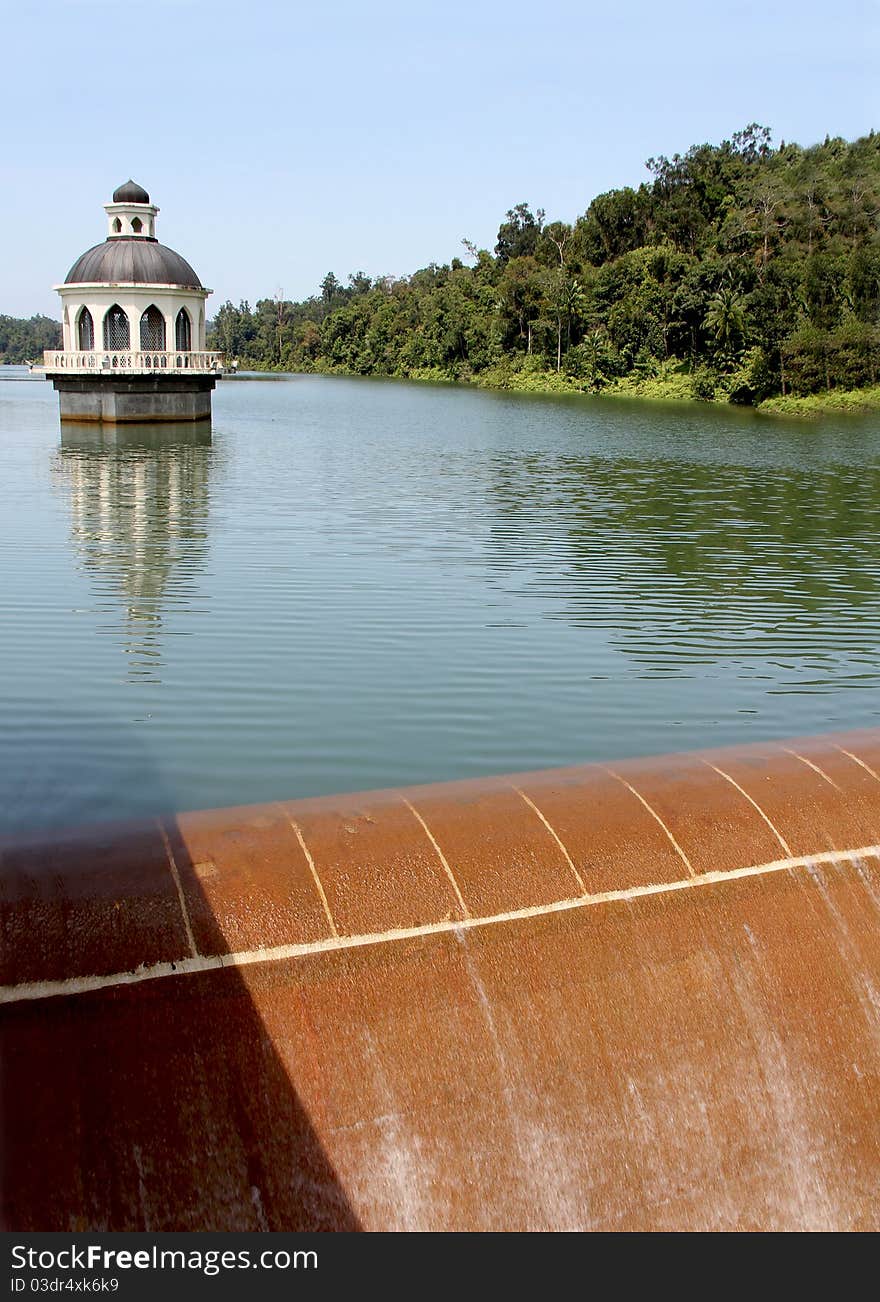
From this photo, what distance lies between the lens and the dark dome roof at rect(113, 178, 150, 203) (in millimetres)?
34719

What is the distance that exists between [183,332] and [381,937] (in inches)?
1318

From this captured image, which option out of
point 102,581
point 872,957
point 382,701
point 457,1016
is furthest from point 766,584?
point 457,1016

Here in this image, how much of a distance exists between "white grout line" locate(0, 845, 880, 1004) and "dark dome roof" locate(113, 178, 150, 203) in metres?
33.9

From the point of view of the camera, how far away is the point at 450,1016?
4883 millimetres

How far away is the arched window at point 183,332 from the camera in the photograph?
3522 centimetres

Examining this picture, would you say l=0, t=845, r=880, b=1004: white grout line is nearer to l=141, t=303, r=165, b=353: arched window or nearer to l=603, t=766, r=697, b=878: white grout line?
l=603, t=766, r=697, b=878: white grout line

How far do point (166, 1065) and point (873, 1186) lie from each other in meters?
3.13

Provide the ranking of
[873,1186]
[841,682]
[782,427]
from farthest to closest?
[782,427]
[841,682]
[873,1186]

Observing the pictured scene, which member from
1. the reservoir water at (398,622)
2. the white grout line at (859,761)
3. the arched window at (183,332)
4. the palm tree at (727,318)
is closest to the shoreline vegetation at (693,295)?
the palm tree at (727,318)

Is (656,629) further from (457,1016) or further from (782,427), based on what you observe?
(782,427)

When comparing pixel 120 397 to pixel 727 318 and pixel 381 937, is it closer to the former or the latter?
pixel 381 937

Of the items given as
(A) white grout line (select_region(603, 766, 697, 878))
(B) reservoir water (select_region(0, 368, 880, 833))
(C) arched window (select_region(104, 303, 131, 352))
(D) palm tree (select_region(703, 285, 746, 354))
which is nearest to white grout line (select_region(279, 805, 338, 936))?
(A) white grout line (select_region(603, 766, 697, 878))

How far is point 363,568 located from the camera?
13.7 m

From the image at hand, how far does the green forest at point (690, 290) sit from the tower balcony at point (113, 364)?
2709 cm
